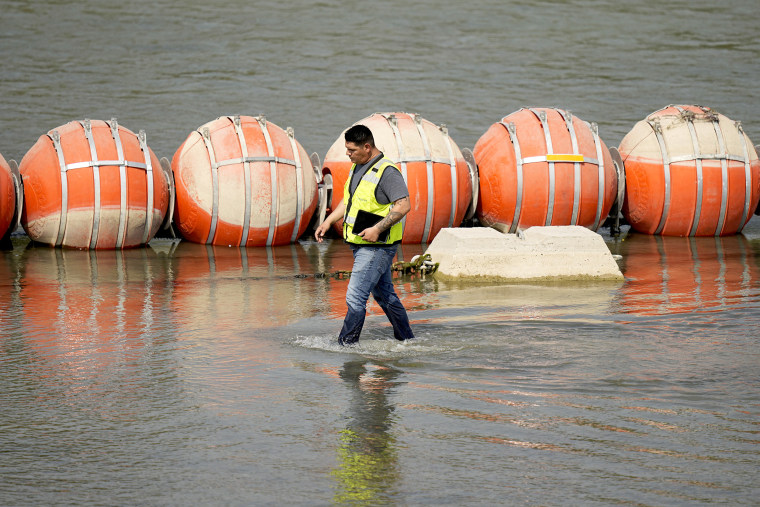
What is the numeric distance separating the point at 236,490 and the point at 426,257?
6789 millimetres

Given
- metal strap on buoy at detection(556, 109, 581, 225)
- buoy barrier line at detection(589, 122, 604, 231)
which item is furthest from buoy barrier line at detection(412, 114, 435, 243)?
buoy barrier line at detection(589, 122, 604, 231)

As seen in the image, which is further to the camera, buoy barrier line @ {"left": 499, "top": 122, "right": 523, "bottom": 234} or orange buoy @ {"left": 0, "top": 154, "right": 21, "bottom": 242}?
buoy barrier line @ {"left": 499, "top": 122, "right": 523, "bottom": 234}

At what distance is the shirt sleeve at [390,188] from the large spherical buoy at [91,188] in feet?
20.4

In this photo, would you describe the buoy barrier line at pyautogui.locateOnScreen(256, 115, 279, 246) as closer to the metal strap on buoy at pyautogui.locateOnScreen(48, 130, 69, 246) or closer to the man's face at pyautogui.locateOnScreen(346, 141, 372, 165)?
the metal strap on buoy at pyautogui.locateOnScreen(48, 130, 69, 246)

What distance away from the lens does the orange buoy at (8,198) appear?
516 inches

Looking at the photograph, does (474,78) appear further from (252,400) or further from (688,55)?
(252,400)

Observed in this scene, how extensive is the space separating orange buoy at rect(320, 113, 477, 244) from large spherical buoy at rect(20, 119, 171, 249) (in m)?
2.31

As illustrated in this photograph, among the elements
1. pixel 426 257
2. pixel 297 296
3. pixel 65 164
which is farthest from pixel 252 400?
pixel 65 164

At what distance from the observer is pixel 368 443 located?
5.48 metres

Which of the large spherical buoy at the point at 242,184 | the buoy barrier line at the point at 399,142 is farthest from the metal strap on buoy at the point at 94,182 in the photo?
the buoy barrier line at the point at 399,142

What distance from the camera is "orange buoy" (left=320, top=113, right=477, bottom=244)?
13.6 meters

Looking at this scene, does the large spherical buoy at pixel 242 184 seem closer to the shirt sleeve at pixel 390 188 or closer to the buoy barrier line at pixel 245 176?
the buoy barrier line at pixel 245 176

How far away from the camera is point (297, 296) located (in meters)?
10.0

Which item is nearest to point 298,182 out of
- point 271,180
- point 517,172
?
point 271,180
